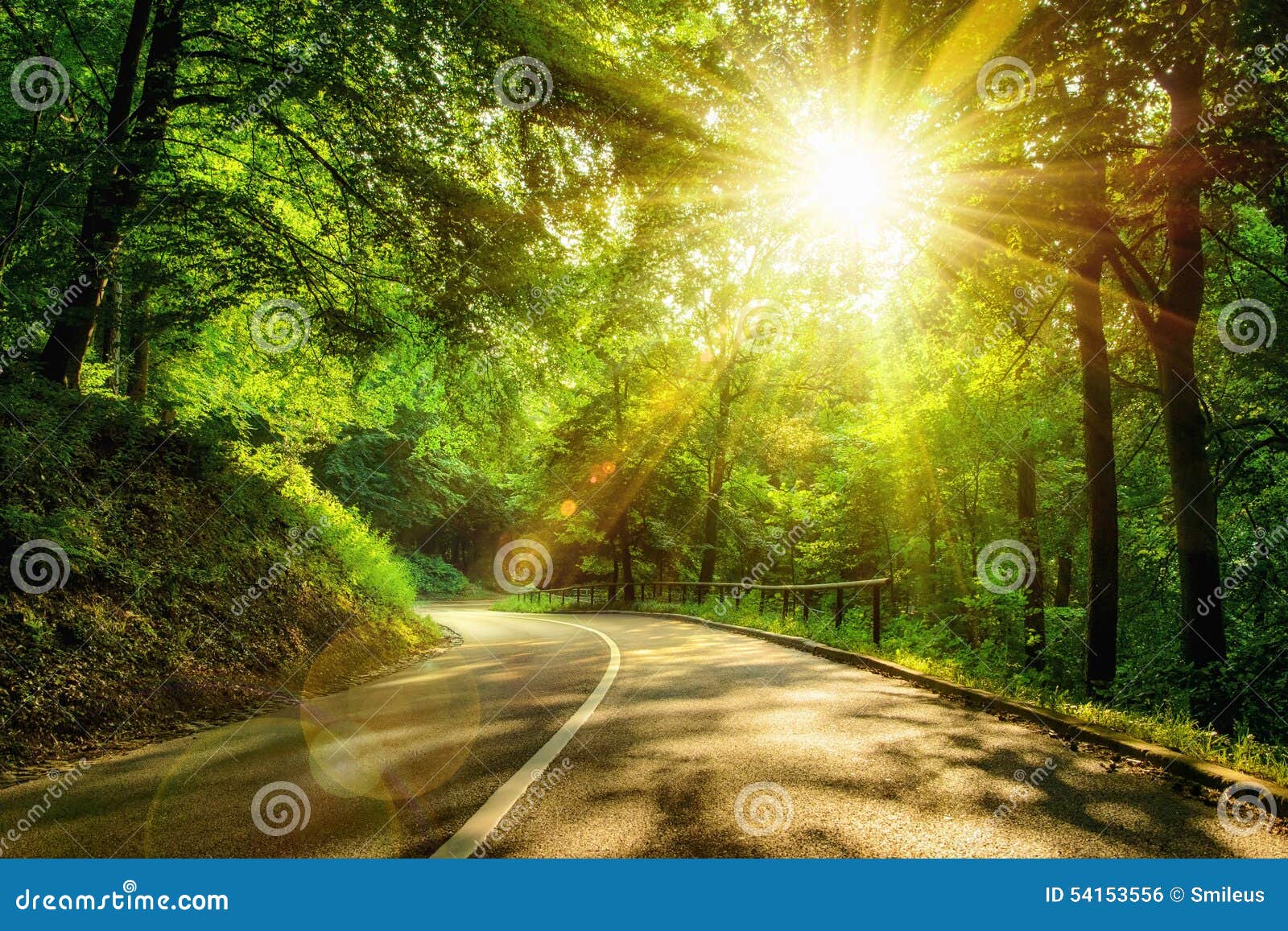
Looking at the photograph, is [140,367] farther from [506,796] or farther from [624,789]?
[624,789]

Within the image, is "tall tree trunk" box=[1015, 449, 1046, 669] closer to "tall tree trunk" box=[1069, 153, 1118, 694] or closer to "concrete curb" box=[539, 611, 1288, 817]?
"tall tree trunk" box=[1069, 153, 1118, 694]

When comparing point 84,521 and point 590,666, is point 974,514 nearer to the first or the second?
point 590,666

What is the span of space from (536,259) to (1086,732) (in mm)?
7639

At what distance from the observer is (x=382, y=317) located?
9.66m

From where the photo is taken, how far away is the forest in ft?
22.6

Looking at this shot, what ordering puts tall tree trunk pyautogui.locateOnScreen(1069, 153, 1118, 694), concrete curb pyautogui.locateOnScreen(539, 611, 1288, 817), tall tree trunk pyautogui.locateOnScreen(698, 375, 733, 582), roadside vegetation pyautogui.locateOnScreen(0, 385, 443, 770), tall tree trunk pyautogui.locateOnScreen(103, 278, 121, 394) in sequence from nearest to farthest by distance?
concrete curb pyautogui.locateOnScreen(539, 611, 1288, 817), roadside vegetation pyautogui.locateOnScreen(0, 385, 443, 770), tall tree trunk pyautogui.locateOnScreen(103, 278, 121, 394), tall tree trunk pyautogui.locateOnScreen(1069, 153, 1118, 694), tall tree trunk pyautogui.locateOnScreen(698, 375, 733, 582)

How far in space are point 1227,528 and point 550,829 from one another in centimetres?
1615

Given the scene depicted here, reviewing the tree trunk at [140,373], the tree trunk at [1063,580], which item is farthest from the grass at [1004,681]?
the tree trunk at [140,373]

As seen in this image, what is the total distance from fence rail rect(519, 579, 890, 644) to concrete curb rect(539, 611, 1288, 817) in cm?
132

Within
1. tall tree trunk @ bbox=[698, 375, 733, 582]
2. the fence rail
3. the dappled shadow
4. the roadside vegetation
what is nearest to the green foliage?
the fence rail

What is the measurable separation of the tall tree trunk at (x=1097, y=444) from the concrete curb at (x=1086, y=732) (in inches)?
92.4

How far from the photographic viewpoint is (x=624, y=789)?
13.5 ft

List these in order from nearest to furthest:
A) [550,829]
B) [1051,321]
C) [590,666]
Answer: [550,829] < [590,666] < [1051,321]

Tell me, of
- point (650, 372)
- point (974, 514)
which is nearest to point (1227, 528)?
point (974, 514)
